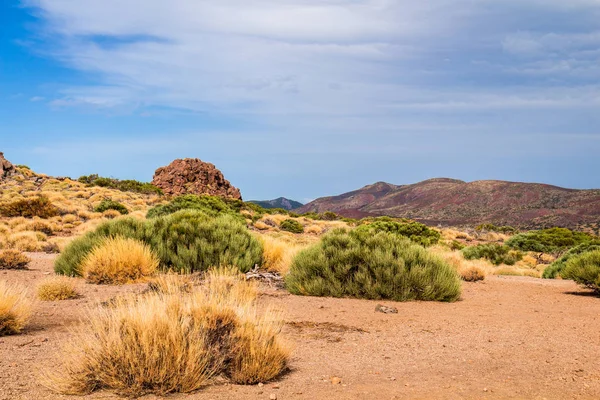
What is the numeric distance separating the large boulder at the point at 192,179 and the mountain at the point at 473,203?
2384 cm

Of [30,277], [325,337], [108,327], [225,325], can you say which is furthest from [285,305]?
[30,277]

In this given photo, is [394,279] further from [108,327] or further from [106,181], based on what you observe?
[106,181]

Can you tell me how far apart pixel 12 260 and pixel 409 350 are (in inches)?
439

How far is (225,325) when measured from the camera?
5.72 meters

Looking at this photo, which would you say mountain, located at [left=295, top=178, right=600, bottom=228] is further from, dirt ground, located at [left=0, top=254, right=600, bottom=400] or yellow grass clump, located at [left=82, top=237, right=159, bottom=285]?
yellow grass clump, located at [left=82, top=237, right=159, bottom=285]

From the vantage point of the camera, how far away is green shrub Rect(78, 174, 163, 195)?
46875mm

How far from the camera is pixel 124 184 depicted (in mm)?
49469

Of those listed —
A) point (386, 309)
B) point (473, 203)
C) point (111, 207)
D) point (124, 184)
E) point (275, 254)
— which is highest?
point (473, 203)

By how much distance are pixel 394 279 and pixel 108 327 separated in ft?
23.2

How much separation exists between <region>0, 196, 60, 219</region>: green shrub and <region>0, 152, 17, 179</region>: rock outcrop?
1958 cm

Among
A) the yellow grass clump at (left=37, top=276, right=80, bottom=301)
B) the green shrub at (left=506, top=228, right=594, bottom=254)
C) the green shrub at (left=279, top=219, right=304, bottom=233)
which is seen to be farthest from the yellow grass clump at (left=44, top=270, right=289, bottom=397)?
the green shrub at (left=279, top=219, right=304, bottom=233)

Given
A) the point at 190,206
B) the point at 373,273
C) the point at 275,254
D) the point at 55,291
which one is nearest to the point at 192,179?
the point at 190,206

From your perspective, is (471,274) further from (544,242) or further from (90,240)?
(544,242)

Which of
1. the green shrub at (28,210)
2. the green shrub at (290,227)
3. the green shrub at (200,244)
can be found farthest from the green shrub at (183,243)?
the green shrub at (290,227)
